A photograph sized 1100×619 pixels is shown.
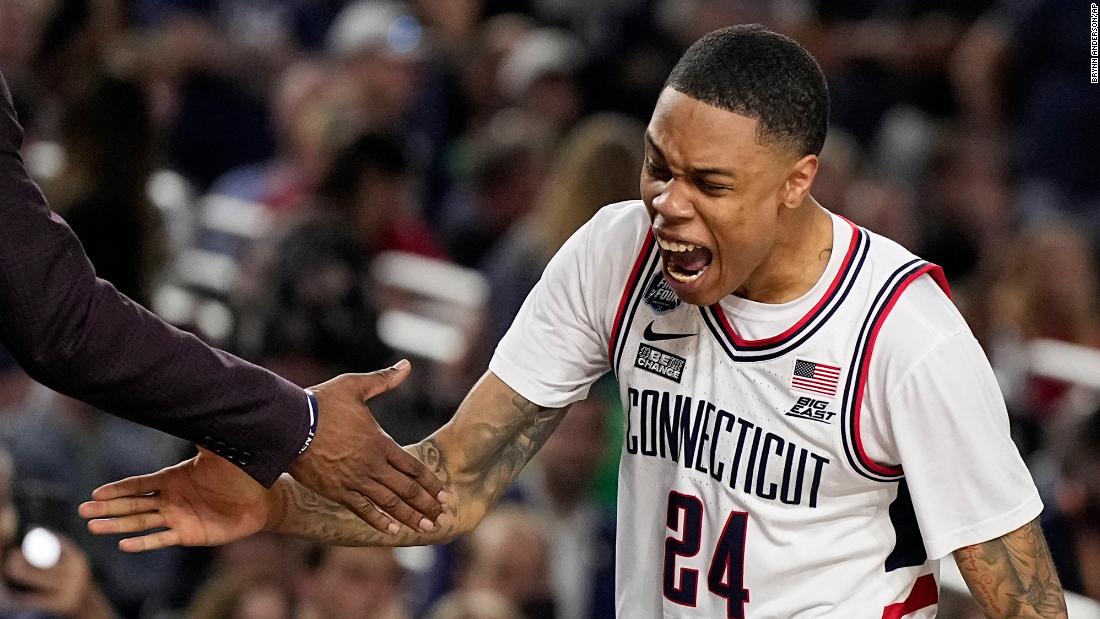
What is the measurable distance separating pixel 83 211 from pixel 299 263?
2.45ft

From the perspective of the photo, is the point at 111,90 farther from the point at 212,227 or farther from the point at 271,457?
A: the point at 271,457

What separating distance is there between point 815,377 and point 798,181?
0.35 meters

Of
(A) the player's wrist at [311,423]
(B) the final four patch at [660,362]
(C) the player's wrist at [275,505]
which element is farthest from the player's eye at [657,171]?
(C) the player's wrist at [275,505]

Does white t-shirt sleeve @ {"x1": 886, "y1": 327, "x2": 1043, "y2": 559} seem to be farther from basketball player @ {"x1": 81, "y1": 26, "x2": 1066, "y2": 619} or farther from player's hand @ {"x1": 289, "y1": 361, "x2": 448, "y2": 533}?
player's hand @ {"x1": 289, "y1": 361, "x2": 448, "y2": 533}

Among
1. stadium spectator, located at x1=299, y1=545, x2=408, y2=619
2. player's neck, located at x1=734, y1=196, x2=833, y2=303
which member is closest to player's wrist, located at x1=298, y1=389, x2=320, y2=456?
player's neck, located at x1=734, y1=196, x2=833, y2=303

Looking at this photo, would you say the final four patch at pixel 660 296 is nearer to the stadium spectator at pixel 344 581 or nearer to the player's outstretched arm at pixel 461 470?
the player's outstretched arm at pixel 461 470

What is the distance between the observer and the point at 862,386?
3064 mm

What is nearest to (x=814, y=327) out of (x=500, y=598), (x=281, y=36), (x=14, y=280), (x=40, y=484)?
(x=14, y=280)

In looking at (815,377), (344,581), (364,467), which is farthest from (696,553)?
(344,581)

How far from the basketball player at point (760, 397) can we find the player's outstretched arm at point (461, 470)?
0.5 inches

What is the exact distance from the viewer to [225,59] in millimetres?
9250

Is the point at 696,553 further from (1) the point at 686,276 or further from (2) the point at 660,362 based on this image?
(1) the point at 686,276

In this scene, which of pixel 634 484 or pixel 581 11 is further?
pixel 581 11

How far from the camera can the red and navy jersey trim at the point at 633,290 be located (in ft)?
10.9
